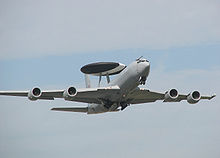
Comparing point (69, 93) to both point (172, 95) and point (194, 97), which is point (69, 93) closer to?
point (172, 95)

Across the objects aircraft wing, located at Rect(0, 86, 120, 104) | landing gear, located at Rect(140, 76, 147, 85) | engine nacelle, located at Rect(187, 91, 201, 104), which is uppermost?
landing gear, located at Rect(140, 76, 147, 85)

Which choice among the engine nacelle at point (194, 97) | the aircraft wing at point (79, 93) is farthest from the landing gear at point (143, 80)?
the engine nacelle at point (194, 97)

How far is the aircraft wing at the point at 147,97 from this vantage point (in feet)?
245

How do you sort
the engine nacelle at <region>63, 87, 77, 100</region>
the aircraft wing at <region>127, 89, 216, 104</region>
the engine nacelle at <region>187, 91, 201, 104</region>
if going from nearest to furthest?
the engine nacelle at <region>63, 87, 77, 100</region>
the aircraft wing at <region>127, 89, 216, 104</region>
the engine nacelle at <region>187, 91, 201, 104</region>

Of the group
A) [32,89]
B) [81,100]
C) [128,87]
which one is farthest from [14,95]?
[128,87]

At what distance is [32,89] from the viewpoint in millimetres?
71250

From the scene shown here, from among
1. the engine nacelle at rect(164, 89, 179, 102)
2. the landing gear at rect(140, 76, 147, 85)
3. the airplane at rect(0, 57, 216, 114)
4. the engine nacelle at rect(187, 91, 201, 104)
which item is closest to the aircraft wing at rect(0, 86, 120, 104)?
the airplane at rect(0, 57, 216, 114)

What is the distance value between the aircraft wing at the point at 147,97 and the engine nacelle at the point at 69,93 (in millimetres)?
6337

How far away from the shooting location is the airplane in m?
70.1

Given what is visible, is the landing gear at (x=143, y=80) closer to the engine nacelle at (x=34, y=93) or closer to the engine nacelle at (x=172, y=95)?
the engine nacelle at (x=172, y=95)

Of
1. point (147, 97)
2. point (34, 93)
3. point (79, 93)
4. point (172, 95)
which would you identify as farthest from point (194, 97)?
point (34, 93)

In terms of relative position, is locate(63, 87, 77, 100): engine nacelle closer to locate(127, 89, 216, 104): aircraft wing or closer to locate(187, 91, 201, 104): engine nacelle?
locate(127, 89, 216, 104): aircraft wing

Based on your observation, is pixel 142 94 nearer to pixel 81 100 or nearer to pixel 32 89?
pixel 81 100

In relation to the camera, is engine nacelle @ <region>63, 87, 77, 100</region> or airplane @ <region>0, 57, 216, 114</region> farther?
engine nacelle @ <region>63, 87, 77, 100</region>
